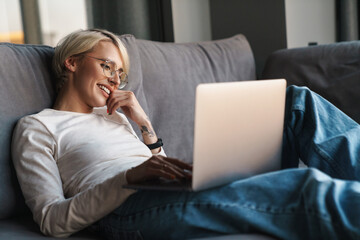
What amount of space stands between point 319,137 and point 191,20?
6.41 ft

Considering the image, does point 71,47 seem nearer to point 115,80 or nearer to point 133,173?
point 115,80

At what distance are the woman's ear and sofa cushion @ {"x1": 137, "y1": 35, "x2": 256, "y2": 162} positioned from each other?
418 mm

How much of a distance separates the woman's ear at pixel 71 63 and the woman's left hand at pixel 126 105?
0.16m

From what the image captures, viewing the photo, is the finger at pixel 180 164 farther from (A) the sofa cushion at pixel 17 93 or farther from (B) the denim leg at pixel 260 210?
(A) the sofa cushion at pixel 17 93

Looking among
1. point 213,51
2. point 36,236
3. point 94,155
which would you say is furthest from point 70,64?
point 213,51

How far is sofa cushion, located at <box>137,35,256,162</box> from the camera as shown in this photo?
6.77ft

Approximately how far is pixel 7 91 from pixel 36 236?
478mm

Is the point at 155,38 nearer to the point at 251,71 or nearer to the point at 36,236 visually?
the point at 251,71

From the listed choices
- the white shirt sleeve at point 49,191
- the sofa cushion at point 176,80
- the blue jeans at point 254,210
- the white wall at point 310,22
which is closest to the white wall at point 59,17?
the sofa cushion at point 176,80

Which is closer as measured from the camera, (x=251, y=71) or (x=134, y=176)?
(x=134, y=176)

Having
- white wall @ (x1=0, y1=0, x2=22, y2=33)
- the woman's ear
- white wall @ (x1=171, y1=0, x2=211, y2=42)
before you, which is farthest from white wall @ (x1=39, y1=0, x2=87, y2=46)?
the woman's ear

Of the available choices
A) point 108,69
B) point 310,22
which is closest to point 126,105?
point 108,69

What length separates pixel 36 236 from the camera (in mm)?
1274

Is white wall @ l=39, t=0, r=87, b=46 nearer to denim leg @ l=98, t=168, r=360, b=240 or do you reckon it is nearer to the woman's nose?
the woman's nose
